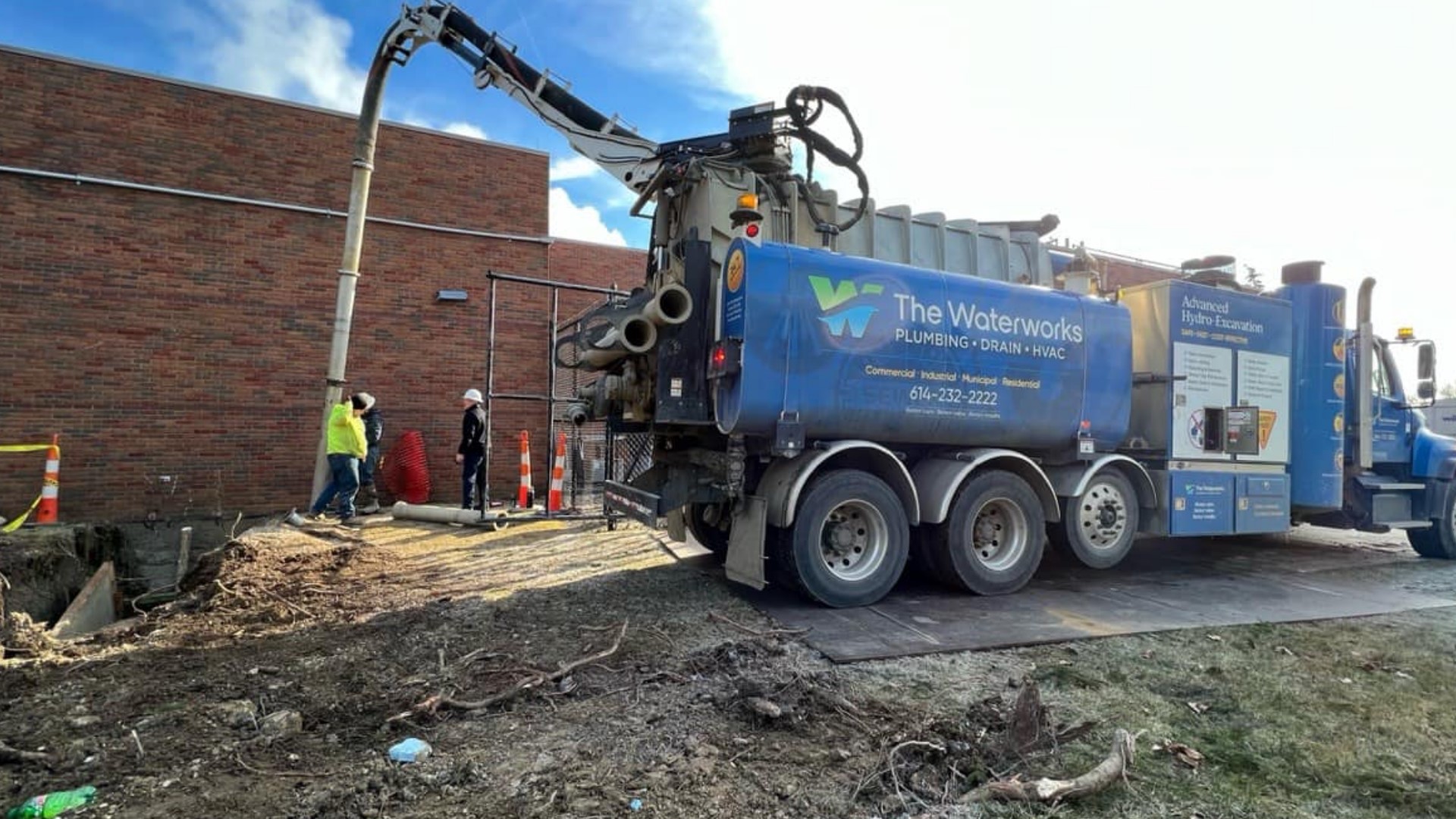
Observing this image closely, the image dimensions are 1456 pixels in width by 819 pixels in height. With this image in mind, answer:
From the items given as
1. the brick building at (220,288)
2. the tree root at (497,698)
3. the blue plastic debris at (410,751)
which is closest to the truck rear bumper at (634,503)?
the tree root at (497,698)

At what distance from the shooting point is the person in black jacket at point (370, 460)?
10305 millimetres

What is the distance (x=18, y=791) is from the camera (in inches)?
108

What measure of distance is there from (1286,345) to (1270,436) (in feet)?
3.38

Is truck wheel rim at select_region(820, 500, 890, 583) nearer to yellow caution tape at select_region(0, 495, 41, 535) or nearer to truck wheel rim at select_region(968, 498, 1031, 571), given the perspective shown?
truck wheel rim at select_region(968, 498, 1031, 571)

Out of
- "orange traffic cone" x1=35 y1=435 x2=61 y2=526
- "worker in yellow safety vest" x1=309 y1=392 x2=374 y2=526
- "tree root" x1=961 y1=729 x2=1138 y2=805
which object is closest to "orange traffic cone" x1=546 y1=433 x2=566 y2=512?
"worker in yellow safety vest" x1=309 y1=392 x2=374 y2=526

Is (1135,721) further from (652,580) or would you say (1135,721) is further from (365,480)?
(365,480)

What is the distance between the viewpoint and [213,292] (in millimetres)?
10211

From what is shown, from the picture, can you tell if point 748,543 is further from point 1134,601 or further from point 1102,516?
point 1102,516

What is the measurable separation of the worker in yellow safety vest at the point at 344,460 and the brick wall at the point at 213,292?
5.56ft

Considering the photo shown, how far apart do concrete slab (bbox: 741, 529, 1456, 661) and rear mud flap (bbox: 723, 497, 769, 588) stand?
1.03 feet

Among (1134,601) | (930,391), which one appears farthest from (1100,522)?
(930,391)

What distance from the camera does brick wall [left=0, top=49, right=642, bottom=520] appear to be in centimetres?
941

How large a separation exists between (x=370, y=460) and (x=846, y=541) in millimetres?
7630

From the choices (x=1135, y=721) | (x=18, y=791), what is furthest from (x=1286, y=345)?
(x=18, y=791)
